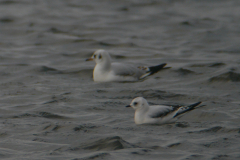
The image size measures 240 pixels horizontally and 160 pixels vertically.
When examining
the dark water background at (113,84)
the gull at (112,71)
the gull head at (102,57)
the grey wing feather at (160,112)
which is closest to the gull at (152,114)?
the grey wing feather at (160,112)

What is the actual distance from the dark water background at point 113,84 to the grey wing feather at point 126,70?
30 centimetres

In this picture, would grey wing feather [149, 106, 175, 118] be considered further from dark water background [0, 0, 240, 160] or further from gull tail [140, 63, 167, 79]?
gull tail [140, 63, 167, 79]

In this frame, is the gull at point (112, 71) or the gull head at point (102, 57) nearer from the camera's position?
the gull at point (112, 71)

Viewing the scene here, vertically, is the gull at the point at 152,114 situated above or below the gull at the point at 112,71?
below

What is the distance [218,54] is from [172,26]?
15.9 ft

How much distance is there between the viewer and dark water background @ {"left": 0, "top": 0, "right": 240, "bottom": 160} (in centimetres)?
672

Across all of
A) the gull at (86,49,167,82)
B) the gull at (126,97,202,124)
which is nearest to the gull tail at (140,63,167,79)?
the gull at (86,49,167,82)

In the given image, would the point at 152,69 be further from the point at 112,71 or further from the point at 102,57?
the point at 102,57

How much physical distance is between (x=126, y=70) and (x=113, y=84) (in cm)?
52

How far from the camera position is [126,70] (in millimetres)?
10953

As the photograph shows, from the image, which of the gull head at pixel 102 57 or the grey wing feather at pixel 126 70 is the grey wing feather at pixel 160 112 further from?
the gull head at pixel 102 57

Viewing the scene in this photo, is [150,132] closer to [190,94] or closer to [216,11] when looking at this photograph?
[190,94]

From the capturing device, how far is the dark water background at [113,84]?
6722 mm

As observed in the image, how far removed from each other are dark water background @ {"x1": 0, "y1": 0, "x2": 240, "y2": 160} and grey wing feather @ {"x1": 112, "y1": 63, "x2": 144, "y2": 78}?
30cm
